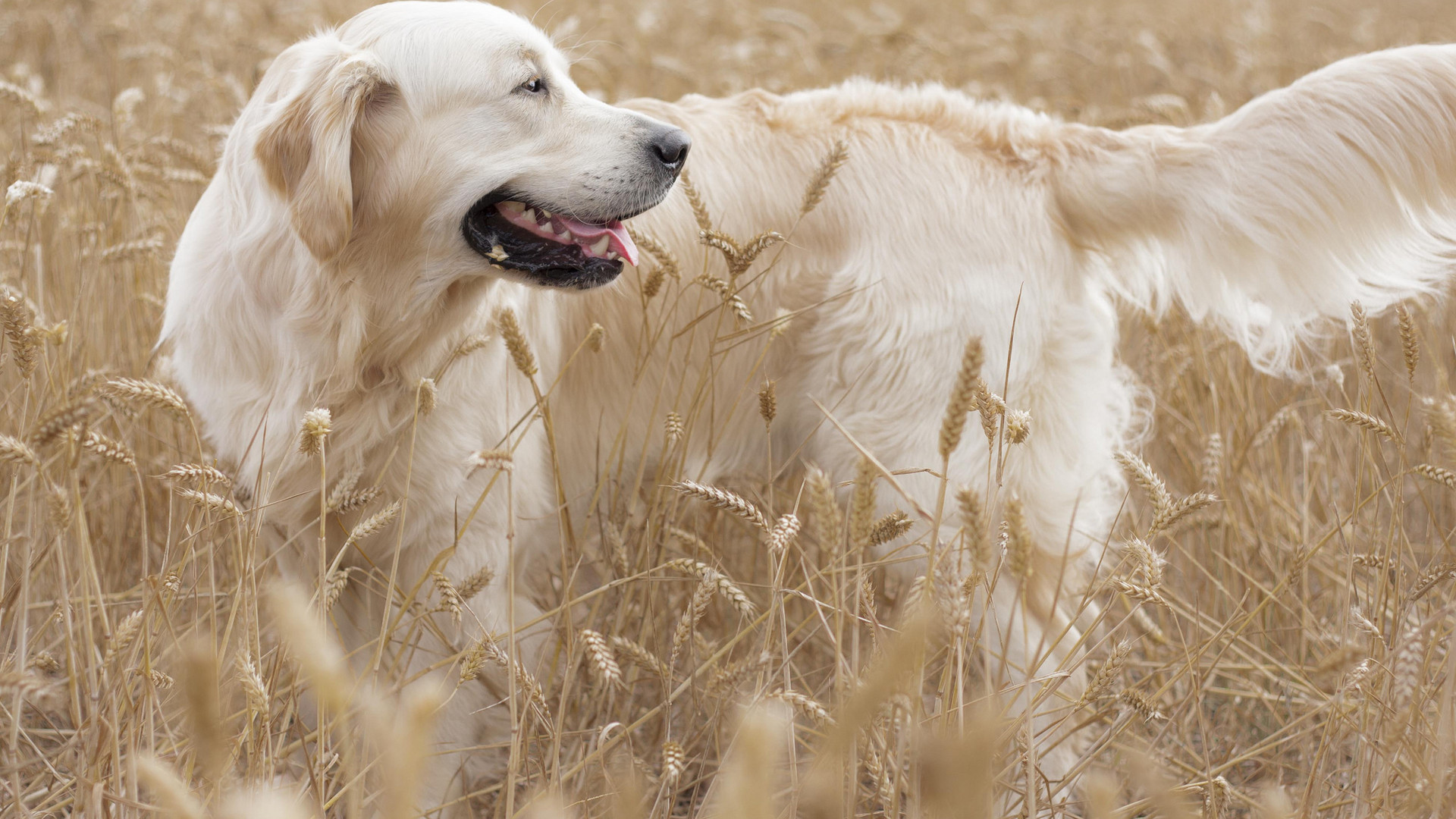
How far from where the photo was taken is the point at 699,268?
248cm

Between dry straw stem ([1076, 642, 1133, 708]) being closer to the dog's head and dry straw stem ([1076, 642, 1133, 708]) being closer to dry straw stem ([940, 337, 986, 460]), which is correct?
dry straw stem ([940, 337, 986, 460])

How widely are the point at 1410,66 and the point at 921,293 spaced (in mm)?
1035

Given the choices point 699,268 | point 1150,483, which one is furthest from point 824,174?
point 1150,483

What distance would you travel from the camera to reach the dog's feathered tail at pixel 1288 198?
2.05 meters

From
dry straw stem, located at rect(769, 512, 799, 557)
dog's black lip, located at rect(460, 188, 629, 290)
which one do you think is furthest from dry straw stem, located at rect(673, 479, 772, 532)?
dog's black lip, located at rect(460, 188, 629, 290)

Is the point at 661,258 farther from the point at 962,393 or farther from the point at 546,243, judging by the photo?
the point at 962,393

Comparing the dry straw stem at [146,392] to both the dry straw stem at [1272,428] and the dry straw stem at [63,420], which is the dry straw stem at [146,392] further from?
the dry straw stem at [1272,428]

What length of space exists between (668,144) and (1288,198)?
51.4 inches

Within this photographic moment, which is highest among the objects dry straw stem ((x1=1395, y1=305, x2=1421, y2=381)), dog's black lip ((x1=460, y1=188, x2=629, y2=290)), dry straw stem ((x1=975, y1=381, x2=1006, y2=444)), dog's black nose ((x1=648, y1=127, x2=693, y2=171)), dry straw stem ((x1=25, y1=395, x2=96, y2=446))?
dry straw stem ((x1=1395, y1=305, x2=1421, y2=381))

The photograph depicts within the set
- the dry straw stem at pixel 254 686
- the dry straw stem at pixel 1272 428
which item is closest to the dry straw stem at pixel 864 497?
the dry straw stem at pixel 254 686

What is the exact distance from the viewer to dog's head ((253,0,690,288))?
1.98 m

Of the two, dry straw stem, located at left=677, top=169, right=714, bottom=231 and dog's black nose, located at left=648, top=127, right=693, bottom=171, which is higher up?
dog's black nose, located at left=648, top=127, right=693, bottom=171

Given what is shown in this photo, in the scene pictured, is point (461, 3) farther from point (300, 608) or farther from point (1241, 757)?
point (1241, 757)

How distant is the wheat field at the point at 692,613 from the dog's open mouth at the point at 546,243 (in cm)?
48
